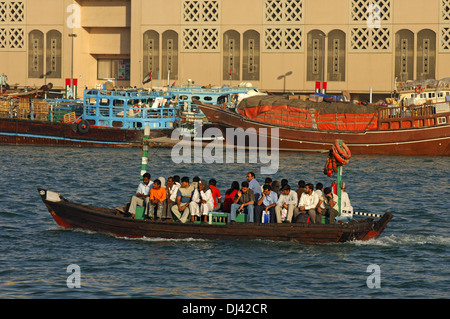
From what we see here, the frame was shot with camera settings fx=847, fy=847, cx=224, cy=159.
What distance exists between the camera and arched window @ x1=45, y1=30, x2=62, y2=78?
87562mm

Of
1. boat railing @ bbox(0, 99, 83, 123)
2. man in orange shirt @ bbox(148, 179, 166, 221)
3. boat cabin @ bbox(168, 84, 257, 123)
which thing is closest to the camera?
man in orange shirt @ bbox(148, 179, 166, 221)

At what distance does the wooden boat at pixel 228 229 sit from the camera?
80.3 ft

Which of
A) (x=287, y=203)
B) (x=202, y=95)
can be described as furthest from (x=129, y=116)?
(x=287, y=203)

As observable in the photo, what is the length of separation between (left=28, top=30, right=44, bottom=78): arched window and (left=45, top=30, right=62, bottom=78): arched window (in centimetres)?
70

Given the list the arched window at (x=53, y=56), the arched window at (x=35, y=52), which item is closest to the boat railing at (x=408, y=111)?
the arched window at (x=53, y=56)

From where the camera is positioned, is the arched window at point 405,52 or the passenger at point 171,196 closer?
the passenger at point 171,196

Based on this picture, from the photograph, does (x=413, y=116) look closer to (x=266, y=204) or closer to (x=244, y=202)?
(x=266, y=204)

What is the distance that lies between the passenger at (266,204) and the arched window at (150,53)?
201 feet

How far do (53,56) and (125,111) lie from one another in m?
32.5

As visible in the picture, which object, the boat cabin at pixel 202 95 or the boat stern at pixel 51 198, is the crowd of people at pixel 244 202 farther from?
the boat cabin at pixel 202 95

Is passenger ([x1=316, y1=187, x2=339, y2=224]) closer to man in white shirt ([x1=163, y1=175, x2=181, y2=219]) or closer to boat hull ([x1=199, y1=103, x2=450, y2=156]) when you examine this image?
man in white shirt ([x1=163, y1=175, x2=181, y2=219])

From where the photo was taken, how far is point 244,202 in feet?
80.9

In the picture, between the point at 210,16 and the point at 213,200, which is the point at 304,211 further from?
the point at 210,16

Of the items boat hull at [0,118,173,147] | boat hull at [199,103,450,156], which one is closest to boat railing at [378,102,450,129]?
boat hull at [199,103,450,156]
